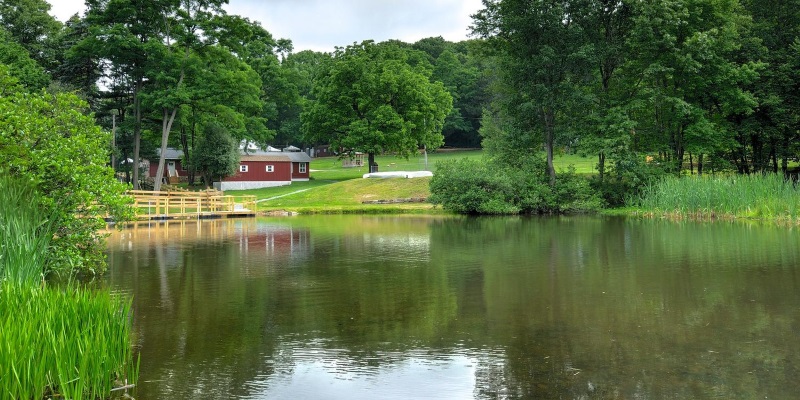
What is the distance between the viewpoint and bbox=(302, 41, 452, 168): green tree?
58.6 m

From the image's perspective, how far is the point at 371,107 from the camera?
60.8 metres

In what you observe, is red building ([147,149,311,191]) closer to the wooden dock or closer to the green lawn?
Answer: the green lawn

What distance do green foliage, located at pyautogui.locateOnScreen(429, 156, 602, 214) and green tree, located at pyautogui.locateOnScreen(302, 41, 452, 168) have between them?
19.5 meters

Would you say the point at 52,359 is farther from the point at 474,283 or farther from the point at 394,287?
the point at 474,283

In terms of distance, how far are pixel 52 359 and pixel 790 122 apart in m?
42.7

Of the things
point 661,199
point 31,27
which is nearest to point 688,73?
point 661,199

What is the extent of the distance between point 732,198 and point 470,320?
2329 centimetres

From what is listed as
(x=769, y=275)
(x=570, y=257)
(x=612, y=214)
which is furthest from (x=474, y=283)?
(x=612, y=214)

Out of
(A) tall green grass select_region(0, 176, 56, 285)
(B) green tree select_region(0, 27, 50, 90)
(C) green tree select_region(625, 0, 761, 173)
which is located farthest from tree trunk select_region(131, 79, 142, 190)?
(A) tall green grass select_region(0, 176, 56, 285)

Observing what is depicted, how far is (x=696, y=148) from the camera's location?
39000 mm

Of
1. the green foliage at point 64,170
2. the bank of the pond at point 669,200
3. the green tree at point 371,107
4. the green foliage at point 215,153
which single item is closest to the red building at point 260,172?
the green tree at point 371,107

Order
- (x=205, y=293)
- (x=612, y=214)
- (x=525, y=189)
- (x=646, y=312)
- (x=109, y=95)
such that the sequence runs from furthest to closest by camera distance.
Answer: (x=109, y=95) < (x=525, y=189) < (x=612, y=214) < (x=205, y=293) < (x=646, y=312)

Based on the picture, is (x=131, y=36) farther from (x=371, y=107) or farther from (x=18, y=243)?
(x=18, y=243)

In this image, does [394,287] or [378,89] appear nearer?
[394,287]
